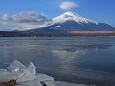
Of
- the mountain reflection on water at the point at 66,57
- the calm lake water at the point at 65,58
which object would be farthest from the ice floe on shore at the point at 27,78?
the mountain reflection on water at the point at 66,57

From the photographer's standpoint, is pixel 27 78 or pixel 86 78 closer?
pixel 27 78

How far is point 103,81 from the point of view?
14000 millimetres

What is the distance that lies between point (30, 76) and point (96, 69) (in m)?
6.40

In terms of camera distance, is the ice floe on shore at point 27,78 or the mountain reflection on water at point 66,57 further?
the mountain reflection on water at point 66,57

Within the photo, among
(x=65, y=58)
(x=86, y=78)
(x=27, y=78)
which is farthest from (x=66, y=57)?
(x=27, y=78)

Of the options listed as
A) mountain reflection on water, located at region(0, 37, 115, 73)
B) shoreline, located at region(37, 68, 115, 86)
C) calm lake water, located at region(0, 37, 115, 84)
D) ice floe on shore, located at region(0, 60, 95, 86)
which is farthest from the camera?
mountain reflection on water, located at region(0, 37, 115, 73)

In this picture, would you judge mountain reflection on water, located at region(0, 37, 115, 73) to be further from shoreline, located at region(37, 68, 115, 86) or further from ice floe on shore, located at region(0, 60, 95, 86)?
ice floe on shore, located at region(0, 60, 95, 86)

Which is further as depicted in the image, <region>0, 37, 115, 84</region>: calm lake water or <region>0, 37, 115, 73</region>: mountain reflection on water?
<region>0, 37, 115, 73</region>: mountain reflection on water

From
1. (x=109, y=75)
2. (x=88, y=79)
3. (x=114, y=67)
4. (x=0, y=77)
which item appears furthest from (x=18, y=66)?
(x=114, y=67)

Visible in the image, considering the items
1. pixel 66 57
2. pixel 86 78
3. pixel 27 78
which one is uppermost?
pixel 27 78

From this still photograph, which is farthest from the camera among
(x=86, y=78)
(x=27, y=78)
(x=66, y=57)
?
(x=66, y=57)

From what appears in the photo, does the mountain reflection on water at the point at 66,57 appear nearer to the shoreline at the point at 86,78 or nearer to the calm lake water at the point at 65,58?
the calm lake water at the point at 65,58

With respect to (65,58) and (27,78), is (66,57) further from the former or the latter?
(27,78)

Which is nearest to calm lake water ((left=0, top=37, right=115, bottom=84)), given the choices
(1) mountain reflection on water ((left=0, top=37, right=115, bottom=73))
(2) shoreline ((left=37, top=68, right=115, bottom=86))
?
(1) mountain reflection on water ((left=0, top=37, right=115, bottom=73))
